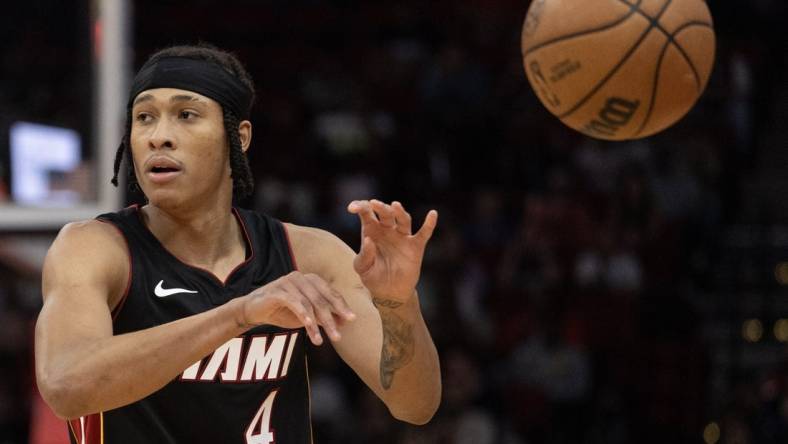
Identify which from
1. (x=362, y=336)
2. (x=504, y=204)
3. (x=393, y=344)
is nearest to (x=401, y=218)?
(x=393, y=344)

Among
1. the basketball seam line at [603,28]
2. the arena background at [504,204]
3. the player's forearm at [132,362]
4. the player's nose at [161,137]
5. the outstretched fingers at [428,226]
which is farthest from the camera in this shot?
the arena background at [504,204]

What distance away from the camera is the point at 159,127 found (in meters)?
2.93

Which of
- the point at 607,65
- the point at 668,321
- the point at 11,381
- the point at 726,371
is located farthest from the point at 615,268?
the point at 607,65

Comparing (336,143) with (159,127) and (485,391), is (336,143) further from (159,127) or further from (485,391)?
(159,127)

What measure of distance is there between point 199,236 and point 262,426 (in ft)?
1.64

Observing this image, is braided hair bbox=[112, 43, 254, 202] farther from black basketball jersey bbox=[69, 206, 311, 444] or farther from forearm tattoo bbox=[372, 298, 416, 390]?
forearm tattoo bbox=[372, 298, 416, 390]

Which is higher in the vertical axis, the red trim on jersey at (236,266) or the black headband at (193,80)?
the black headband at (193,80)

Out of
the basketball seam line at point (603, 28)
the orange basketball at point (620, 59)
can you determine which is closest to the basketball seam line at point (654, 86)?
the orange basketball at point (620, 59)

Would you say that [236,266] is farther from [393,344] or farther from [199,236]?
[393,344]

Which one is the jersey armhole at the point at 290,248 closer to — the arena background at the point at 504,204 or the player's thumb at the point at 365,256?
the player's thumb at the point at 365,256

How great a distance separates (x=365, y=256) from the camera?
275 cm

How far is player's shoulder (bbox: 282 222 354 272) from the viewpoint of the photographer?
3236mm

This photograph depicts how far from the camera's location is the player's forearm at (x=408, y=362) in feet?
9.62

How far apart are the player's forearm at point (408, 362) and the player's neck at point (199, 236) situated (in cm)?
46
